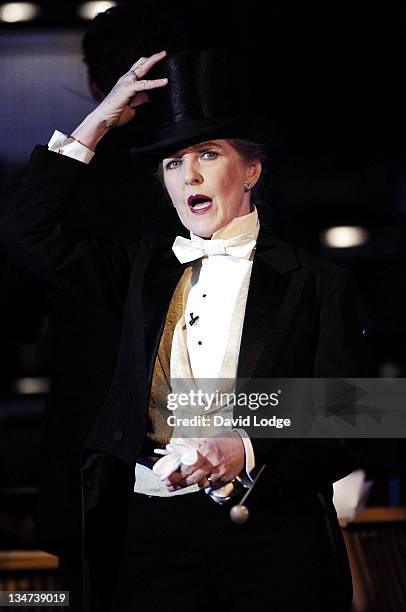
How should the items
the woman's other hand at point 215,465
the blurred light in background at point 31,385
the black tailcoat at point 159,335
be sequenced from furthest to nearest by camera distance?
the blurred light in background at point 31,385 < the black tailcoat at point 159,335 < the woman's other hand at point 215,465

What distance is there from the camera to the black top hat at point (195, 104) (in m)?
1.78

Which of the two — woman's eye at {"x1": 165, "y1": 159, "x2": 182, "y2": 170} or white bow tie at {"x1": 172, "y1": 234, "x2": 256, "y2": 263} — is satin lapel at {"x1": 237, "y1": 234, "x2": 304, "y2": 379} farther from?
woman's eye at {"x1": 165, "y1": 159, "x2": 182, "y2": 170}

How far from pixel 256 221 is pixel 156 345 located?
0.28m

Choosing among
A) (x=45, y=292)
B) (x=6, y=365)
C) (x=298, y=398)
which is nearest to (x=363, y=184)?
(x=298, y=398)

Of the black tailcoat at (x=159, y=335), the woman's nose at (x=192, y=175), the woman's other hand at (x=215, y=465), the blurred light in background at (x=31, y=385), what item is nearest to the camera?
the woman's other hand at (x=215, y=465)

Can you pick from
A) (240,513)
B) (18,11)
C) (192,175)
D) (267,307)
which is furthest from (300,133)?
(240,513)

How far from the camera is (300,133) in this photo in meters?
1.91

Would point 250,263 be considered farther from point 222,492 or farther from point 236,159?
point 222,492

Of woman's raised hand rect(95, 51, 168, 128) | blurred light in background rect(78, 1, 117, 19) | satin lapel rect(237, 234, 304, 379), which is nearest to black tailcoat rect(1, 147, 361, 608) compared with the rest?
satin lapel rect(237, 234, 304, 379)

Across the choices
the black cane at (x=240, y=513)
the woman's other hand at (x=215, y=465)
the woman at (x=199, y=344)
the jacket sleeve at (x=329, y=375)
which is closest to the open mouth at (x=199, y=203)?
the woman at (x=199, y=344)

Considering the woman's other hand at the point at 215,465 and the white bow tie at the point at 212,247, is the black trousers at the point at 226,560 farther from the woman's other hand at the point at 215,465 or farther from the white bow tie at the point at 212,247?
the white bow tie at the point at 212,247

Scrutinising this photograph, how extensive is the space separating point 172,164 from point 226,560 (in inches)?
25.8

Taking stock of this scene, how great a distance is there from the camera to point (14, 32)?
6.49ft

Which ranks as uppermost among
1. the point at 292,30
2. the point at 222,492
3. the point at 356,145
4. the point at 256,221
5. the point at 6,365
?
the point at 292,30
